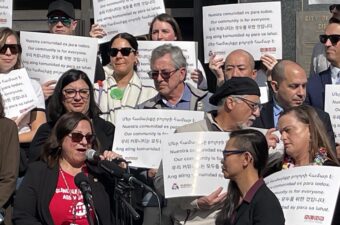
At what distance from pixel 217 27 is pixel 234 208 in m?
2.99

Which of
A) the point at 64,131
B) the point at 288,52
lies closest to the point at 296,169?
the point at 64,131

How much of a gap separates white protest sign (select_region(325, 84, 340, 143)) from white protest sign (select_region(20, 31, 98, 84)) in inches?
81.0

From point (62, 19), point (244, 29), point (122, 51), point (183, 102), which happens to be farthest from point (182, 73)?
point (62, 19)

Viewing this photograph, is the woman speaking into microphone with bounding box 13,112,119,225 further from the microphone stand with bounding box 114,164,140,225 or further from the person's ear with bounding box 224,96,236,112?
the person's ear with bounding box 224,96,236,112

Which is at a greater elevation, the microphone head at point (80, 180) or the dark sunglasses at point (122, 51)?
the dark sunglasses at point (122, 51)

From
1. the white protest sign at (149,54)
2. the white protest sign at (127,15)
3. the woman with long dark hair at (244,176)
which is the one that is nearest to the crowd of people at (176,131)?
the woman with long dark hair at (244,176)

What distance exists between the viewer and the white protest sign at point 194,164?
7.26m

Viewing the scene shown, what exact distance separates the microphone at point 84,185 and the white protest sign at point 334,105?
1951mm

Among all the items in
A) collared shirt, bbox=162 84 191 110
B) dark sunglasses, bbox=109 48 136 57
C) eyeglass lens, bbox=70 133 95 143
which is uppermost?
dark sunglasses, bbox=109 48 136 57

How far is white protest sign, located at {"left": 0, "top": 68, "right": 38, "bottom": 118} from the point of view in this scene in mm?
8594

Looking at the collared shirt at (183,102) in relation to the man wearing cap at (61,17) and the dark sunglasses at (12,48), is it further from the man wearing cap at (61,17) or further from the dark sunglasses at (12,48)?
the man wearing cap at (61,17)

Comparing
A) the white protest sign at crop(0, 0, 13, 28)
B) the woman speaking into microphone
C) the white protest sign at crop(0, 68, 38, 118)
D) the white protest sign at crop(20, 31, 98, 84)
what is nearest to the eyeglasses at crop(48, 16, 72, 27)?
the white protest sign at crop(20, 31, 98, 84)

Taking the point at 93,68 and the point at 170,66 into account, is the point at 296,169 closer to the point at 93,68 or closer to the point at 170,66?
the point at 170,66

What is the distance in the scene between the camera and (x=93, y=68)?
902 centimetres
